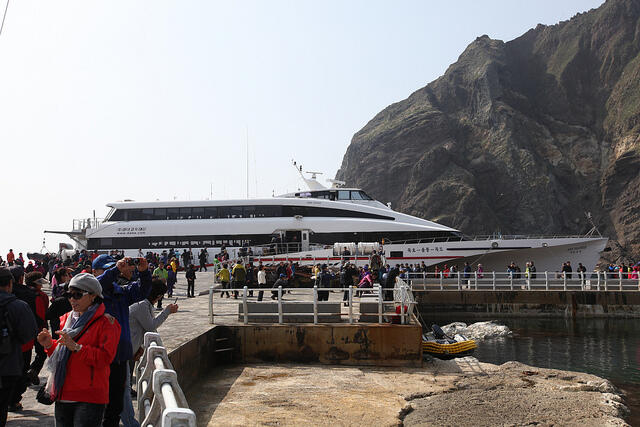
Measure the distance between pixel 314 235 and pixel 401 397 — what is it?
23258 mm

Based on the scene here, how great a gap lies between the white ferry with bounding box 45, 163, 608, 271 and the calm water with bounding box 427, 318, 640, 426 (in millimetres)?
6038

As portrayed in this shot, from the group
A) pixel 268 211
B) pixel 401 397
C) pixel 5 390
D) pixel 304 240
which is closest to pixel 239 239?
pixel 268 211

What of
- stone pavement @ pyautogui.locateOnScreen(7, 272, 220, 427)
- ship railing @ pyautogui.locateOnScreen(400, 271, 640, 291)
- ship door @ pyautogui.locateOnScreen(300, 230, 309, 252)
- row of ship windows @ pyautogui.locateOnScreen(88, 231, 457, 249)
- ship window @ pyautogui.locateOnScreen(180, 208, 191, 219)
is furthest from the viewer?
ship window @ pyautogui.locateOnScreen(180, 208, 191, 219)

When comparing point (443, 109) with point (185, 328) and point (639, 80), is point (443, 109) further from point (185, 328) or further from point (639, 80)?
point (185, 328)

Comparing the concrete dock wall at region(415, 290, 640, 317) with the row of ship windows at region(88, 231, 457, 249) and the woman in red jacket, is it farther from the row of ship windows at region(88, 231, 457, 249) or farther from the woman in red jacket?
the woman in red jacket

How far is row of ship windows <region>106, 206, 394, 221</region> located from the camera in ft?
109

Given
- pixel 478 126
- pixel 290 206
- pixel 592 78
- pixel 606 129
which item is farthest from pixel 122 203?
pixel 592 78

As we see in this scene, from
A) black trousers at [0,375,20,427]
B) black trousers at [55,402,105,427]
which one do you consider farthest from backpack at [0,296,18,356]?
black trousers at [55,402,105,427]

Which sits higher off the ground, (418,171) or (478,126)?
(478,126)

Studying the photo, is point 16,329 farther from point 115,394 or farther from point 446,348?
point 446,348

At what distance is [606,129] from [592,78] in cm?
1332

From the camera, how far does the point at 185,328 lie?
39.9 feet

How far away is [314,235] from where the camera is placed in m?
33.0

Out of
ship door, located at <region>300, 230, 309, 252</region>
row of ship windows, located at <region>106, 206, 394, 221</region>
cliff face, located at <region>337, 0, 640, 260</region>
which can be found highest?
cliff face, located at <region>337, 0, 640, 260</region>
